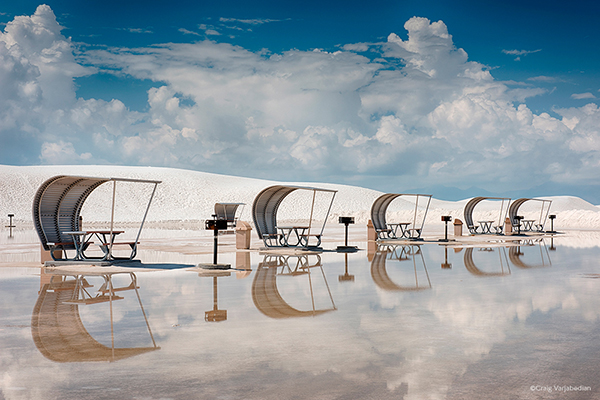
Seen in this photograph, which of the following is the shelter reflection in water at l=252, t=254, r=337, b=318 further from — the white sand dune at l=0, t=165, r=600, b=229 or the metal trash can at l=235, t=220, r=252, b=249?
the white sand dune at l=0, t=165, r=600, b=229

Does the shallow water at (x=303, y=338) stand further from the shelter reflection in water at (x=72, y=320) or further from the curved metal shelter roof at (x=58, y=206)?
the curved metal shelter roof at (x=58, y=206)

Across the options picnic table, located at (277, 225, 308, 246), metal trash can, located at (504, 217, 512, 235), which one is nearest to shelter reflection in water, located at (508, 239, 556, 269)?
picnic table, located at (277, 225, 308, 246)

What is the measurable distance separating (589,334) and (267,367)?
378 centimetres

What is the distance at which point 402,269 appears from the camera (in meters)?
12.3

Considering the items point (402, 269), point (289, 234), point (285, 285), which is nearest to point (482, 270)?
point (402, 269)

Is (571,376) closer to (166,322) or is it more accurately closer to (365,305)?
(365,305)

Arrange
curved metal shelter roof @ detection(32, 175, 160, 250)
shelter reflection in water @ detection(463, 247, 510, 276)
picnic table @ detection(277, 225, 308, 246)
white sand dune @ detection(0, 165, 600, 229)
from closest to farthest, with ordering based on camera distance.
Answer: shelter reflection in water @ detection(463, 247, 510, 276) → curved metal shelter roof @ detection(32, 175, 160, 250) → picnic table @ detection(277, 225, 308, 246) → white sand dune @ detection(0, 165, 600, 229)

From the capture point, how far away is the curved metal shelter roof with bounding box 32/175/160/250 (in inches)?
534

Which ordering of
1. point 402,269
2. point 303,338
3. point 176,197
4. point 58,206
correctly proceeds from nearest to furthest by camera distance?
point 303,338 < point 402,269 < point 58,206 < point 176,197

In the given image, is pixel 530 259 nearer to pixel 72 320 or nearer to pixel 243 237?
pixel 243 237

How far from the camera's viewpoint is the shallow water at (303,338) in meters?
4.17

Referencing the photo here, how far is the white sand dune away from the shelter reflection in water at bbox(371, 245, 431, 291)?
133ft

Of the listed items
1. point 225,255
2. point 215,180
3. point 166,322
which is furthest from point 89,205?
point 166,322

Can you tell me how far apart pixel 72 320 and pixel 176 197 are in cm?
9992
